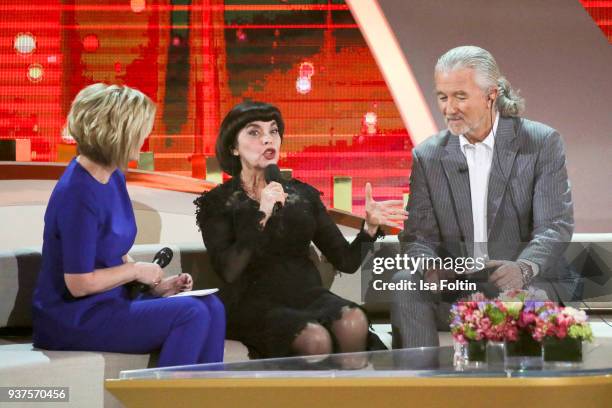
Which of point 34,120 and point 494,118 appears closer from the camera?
point 494,118

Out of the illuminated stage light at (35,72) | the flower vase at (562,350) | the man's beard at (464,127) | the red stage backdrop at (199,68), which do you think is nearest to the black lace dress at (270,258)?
the man's beard at (464,127)

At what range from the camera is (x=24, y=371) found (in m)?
3.24

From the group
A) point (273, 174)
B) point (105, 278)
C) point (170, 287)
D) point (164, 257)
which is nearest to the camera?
point (105, 278)

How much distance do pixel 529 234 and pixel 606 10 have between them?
1.31m

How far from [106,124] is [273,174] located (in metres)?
0.86

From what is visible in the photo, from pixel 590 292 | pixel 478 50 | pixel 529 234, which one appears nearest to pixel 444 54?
pixel 478 50

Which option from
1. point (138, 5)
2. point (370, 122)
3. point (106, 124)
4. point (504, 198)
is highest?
point (138, 5)

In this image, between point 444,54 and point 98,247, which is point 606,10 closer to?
point 444,54

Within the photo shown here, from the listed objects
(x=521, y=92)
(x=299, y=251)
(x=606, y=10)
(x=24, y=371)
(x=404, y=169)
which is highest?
(x=606, y=10)

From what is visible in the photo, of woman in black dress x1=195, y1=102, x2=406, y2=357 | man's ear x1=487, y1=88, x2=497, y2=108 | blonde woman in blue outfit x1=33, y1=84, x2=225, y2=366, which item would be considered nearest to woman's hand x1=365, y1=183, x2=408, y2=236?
woman in black dress x1=195, y1=102, x2=406, y2=357

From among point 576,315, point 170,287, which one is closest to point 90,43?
point 170,287

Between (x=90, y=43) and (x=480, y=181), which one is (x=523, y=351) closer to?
(x=480, y=181)

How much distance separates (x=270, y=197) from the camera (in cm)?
390

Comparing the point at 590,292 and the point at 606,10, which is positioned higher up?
the point at 606,10
